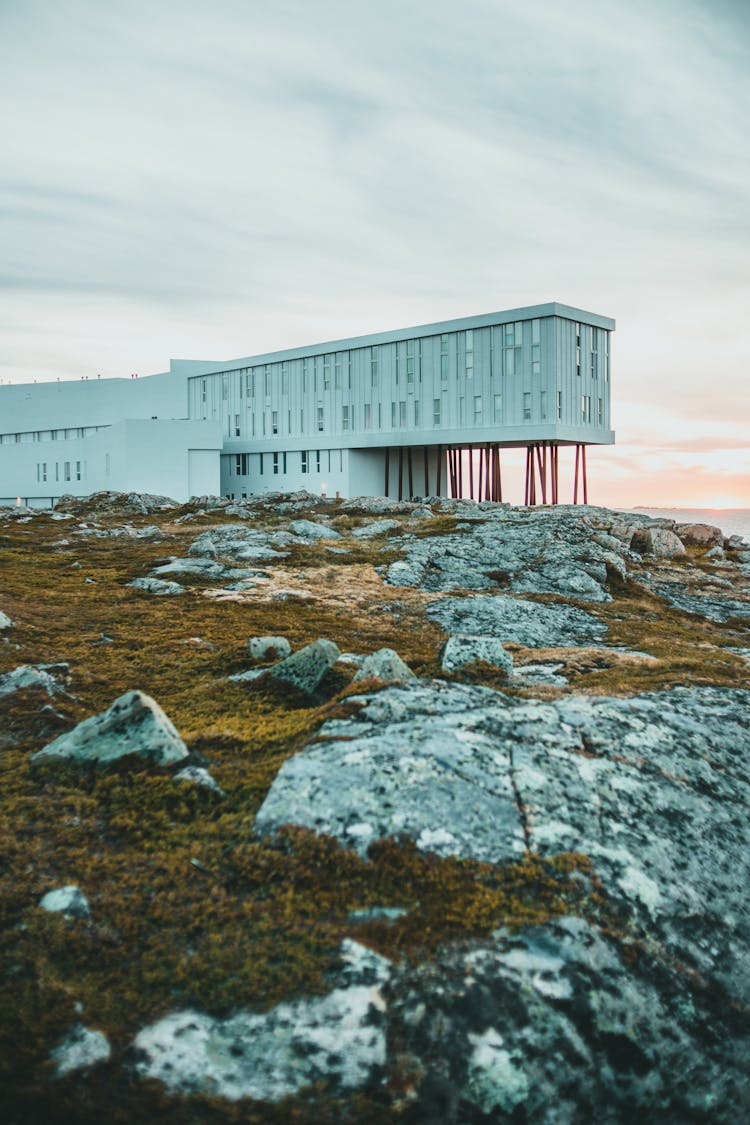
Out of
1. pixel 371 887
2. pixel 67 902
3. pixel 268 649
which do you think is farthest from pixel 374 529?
pixel 67 902

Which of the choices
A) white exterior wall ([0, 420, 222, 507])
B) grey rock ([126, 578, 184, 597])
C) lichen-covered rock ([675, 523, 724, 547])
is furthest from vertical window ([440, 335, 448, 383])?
grey rock ([126, 578, 184, 597])

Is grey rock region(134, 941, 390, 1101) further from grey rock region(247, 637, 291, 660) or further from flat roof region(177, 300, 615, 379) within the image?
flat roof region(177, 300, 615, 379)

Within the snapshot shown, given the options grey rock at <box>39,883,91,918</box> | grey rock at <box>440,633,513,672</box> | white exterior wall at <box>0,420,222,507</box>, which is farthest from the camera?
white exterior wall at <box>0,420,222,507</box>

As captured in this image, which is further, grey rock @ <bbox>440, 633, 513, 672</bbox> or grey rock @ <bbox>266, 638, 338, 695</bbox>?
grey rock @ <bbox>440, 633, 513, 672</bbox>

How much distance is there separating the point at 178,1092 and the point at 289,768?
259 centimetres

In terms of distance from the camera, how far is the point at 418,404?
170 ft

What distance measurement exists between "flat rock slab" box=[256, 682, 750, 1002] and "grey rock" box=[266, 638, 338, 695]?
43.4 inches

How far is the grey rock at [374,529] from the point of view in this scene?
23.0 metres

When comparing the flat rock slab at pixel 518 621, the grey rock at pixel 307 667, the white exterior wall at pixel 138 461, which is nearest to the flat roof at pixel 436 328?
the white exterior wall at pixel 138 461

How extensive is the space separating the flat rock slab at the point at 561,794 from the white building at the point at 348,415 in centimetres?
4021

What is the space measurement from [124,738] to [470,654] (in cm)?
421

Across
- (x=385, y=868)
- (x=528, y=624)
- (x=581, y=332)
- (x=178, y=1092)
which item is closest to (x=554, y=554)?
(x=528, y=624)

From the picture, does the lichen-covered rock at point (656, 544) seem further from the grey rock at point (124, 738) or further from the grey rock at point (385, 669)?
the grey rock at point (124, 738)

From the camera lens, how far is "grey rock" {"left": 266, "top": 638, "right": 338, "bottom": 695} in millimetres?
8359
